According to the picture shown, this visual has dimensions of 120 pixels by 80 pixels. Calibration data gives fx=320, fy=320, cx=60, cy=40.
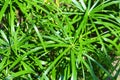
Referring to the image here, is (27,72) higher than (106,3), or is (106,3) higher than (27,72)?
(106,3)

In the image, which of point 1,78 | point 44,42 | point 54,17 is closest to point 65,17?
point 54,17

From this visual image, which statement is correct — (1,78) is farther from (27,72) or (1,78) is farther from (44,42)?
(44,42)

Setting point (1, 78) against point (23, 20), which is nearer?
point (1, 78)

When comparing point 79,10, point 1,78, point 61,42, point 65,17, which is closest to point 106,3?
point 79,10

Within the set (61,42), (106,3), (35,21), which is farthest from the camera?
(106,3)

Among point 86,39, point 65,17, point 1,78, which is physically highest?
point 65,17

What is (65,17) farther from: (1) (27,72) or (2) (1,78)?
(2) (1,78)

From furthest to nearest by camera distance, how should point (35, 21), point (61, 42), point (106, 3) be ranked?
1. point (106, 3)
2. point (35, 21)
3. point (61, 42)
